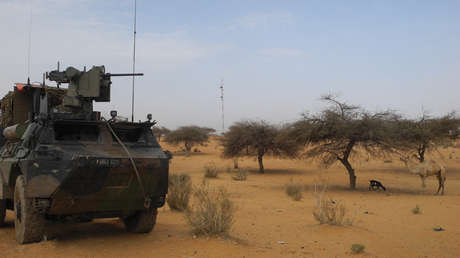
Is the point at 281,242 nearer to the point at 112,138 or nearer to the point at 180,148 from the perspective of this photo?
the point at 112,138

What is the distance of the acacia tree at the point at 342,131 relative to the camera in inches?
667

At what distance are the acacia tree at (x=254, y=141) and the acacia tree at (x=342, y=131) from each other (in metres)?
7.98

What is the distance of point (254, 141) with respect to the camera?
26.8m

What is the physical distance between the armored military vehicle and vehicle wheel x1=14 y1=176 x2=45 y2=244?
0.05 feet

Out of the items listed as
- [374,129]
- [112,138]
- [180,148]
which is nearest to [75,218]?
[112,138]

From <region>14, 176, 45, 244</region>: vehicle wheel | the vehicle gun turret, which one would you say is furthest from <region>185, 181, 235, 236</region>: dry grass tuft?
the vehicle gun turret

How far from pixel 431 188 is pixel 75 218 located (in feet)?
56.4

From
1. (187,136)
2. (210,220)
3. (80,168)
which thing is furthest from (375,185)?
(187,136)

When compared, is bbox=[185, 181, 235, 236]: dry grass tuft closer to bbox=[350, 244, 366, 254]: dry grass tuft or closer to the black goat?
bbox=[350, 244, 366, 254]: dry grass tuft

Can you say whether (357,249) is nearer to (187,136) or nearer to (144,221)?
(144,221)

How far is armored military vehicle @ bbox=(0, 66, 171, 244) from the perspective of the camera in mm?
6172

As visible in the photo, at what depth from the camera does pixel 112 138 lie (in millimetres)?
7301

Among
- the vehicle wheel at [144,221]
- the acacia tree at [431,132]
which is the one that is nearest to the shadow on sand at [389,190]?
the acacia tree at [431,132]

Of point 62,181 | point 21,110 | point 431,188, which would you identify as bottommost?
point 431,188
